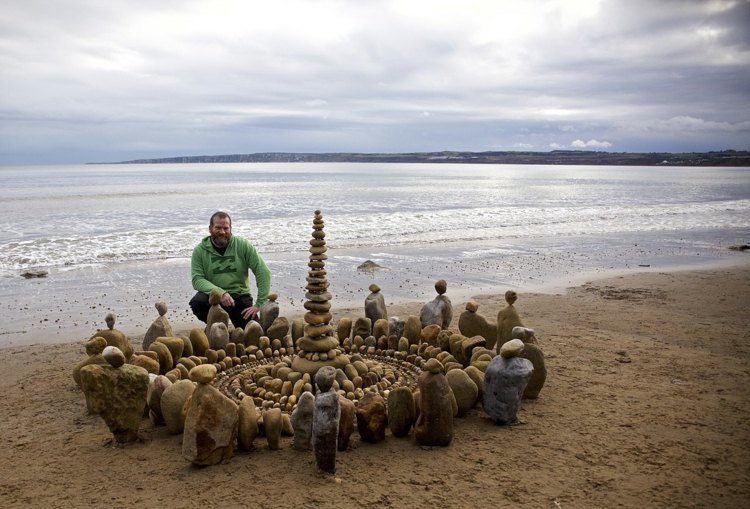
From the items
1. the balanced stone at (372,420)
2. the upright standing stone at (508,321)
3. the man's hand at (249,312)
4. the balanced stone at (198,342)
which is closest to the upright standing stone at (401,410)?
the balanced stone at (372,420)

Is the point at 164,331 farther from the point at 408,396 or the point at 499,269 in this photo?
the point at 499,269

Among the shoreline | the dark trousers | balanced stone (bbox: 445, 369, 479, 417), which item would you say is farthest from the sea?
balanced stone (bbox: 445, 369, 479, 417)

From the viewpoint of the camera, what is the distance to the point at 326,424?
4141 mm

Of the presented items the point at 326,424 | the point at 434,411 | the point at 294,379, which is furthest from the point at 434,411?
the point at 294,379

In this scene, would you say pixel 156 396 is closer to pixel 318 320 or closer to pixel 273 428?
pixel 273 428

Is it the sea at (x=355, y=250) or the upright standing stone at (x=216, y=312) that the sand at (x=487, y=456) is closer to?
the upright standing stone at (x=216, y=312)

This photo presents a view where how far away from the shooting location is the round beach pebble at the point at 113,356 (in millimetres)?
4480

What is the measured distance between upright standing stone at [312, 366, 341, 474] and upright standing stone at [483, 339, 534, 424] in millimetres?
1520

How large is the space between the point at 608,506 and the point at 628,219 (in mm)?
24794

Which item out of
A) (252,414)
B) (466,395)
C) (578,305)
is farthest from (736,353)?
(252,414)

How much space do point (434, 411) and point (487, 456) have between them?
0.53 m

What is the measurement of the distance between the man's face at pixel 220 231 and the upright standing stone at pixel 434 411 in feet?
12.0

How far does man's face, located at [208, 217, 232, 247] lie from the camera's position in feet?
23.5

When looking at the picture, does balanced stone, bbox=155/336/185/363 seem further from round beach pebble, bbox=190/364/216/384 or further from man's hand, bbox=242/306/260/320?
round beach pebble, bbox=190/364/216/384
